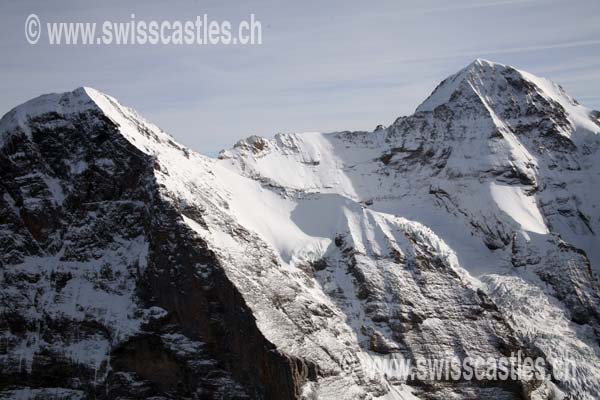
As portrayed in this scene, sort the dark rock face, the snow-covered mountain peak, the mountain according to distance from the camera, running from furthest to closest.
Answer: the snow-covered mountain peak → the mountain → the dark rock face

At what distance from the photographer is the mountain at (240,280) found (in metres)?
136

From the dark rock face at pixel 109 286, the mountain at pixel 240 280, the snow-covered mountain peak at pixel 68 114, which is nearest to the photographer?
the dark rock face at pixel 109 286

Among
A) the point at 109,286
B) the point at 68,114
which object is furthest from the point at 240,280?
the point at 68,114

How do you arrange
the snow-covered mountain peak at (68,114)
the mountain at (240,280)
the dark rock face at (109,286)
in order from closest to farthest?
the dark rock face at (109,286) < the mountain at (240,280) < the snow-covered mountain peak at (68,114)

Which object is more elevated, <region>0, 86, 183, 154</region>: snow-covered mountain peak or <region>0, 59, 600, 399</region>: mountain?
<region>0, 86, 183, 154</region>: snow-covered mountain peak

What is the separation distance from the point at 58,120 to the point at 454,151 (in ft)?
319

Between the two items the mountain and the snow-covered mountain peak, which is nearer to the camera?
the mountain

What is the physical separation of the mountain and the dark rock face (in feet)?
0.96

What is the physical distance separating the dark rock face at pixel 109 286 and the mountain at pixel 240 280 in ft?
0.96

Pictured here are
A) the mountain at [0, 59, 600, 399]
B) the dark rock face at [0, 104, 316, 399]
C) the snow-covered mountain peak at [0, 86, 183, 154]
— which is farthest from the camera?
the snow-covered mountain peak at [0, 86, 183, 154]

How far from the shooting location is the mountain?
136 m

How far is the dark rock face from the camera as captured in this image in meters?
135

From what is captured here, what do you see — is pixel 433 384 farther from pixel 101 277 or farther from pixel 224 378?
pixel 101 277

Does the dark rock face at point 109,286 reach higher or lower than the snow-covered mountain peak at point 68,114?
lower
